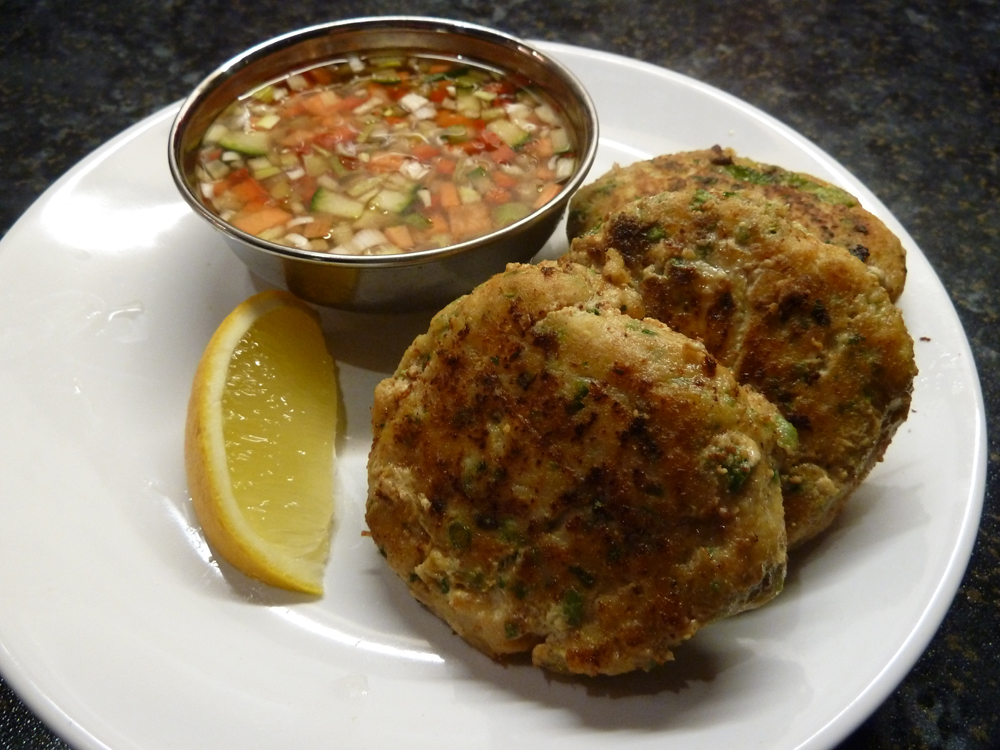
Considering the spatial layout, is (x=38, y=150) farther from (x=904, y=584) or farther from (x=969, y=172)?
(x=969, y=172)

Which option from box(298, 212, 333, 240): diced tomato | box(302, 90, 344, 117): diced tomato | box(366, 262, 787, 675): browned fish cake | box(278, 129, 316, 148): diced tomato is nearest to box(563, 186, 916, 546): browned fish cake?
box(366, 262, 787, 675): browned fish cake

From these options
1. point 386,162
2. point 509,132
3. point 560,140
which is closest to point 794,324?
point 560,140

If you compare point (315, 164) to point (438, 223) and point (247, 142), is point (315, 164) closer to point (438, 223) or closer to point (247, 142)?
point (247, 142)

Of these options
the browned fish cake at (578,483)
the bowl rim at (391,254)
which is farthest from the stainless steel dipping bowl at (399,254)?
the browned fish cake at (578,483)

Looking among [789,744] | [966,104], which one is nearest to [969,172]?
[966,104]

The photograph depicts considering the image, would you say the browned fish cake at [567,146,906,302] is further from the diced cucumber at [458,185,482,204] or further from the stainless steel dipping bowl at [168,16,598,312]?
the diced cucumber at [458,185,482,204]
